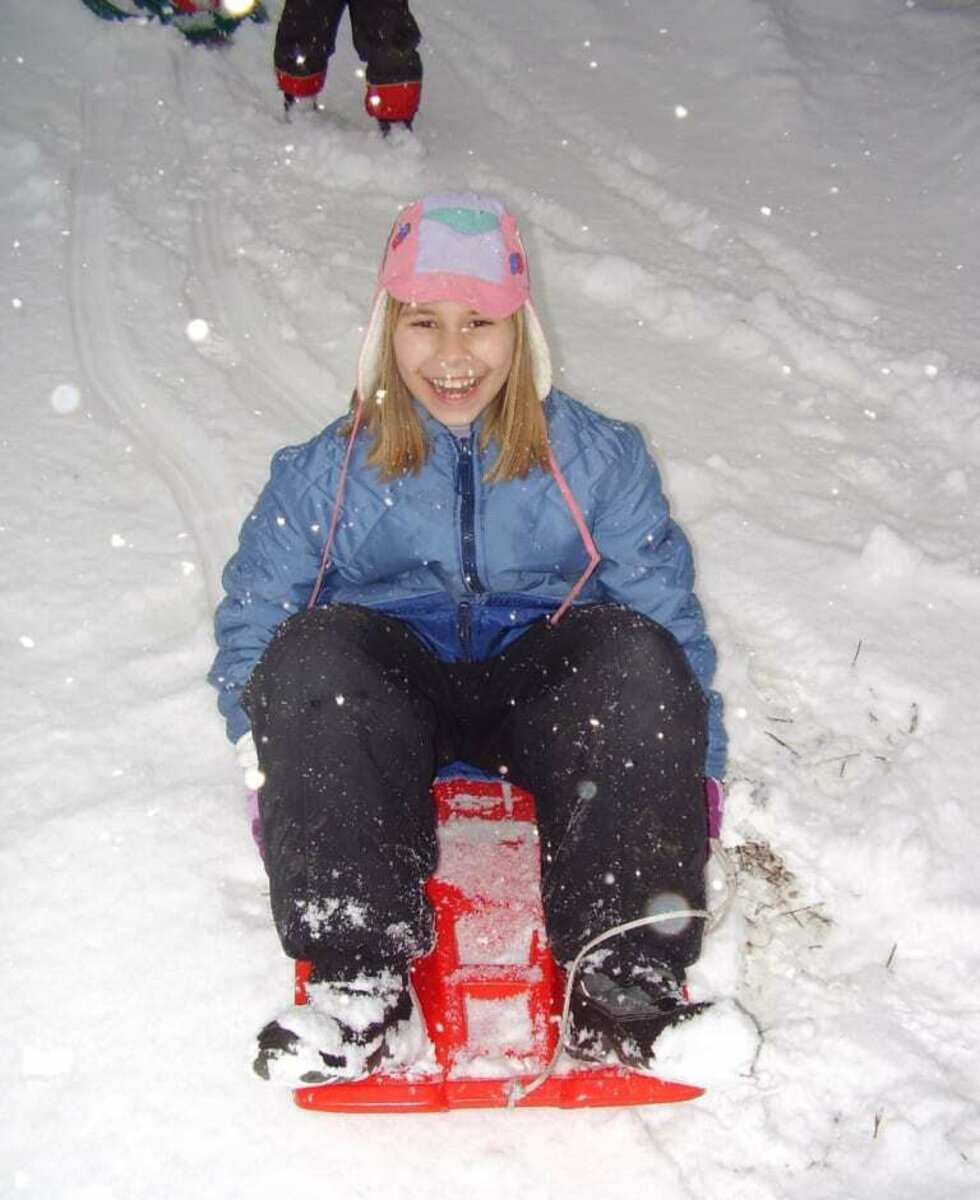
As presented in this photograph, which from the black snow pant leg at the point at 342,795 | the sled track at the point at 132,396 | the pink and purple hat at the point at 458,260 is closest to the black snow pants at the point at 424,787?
the black snow pant leg at the point at 342,795

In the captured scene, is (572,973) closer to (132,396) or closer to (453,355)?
(453,355)

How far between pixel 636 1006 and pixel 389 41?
3.88 m

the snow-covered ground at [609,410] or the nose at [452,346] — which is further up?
the nose at [452,346]

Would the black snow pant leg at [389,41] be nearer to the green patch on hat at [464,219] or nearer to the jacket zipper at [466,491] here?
the green patch on hat at [464,219]

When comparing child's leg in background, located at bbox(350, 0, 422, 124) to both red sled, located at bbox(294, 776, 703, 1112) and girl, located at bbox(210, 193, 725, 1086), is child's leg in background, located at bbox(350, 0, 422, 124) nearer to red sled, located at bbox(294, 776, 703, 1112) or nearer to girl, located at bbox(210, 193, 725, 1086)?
girl, located at bbox(210, 193, 725, 1086)

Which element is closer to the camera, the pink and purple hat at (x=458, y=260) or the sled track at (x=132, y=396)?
the pink and purple hat at (x=458, y=260)

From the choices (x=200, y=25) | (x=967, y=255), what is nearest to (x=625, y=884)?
(x=967, y=255)

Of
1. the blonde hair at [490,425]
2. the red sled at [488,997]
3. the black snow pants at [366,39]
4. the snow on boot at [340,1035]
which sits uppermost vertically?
the black snow pants at [366,39]

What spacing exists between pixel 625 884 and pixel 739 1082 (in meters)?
0.34

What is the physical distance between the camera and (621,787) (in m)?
1.74

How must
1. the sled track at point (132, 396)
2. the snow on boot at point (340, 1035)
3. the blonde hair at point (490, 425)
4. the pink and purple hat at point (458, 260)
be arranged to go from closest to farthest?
the snow on boot at point (340, 1035), the pink and purple hat at point (458, 260), the blonde hair at point (490, 425), the sled track at point (132, 396)

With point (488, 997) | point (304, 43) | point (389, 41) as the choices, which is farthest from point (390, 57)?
point (488, 997)

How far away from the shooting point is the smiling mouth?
6.52 ft

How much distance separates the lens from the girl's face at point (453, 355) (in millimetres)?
1958
